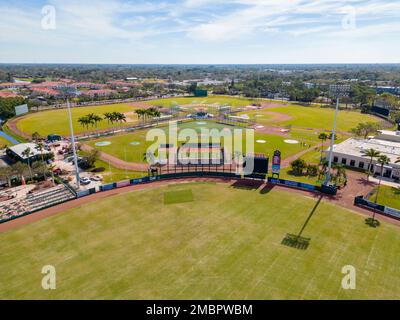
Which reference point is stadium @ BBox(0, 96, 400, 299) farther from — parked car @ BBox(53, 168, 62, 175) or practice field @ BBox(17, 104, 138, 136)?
practice field @ BBox(17, 104, 138, 136)

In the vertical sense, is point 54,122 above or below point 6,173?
above

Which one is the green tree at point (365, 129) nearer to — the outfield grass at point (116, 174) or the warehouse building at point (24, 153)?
the outfield grass at point (116, 174)

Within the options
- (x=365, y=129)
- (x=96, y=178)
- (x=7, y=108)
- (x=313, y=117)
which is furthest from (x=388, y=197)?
(x=7, y=108)

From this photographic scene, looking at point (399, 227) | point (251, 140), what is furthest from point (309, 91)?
point (399, 227)

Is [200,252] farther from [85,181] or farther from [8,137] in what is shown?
[8,137]

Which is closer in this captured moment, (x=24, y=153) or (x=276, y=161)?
(x=276, y=161)

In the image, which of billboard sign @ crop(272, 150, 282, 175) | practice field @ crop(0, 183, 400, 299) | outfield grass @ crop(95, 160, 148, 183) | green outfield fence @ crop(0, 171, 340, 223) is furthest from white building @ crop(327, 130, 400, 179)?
outfield grass @ crop(95, 160, 148, 183)

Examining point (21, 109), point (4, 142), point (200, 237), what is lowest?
point (200, 237)
